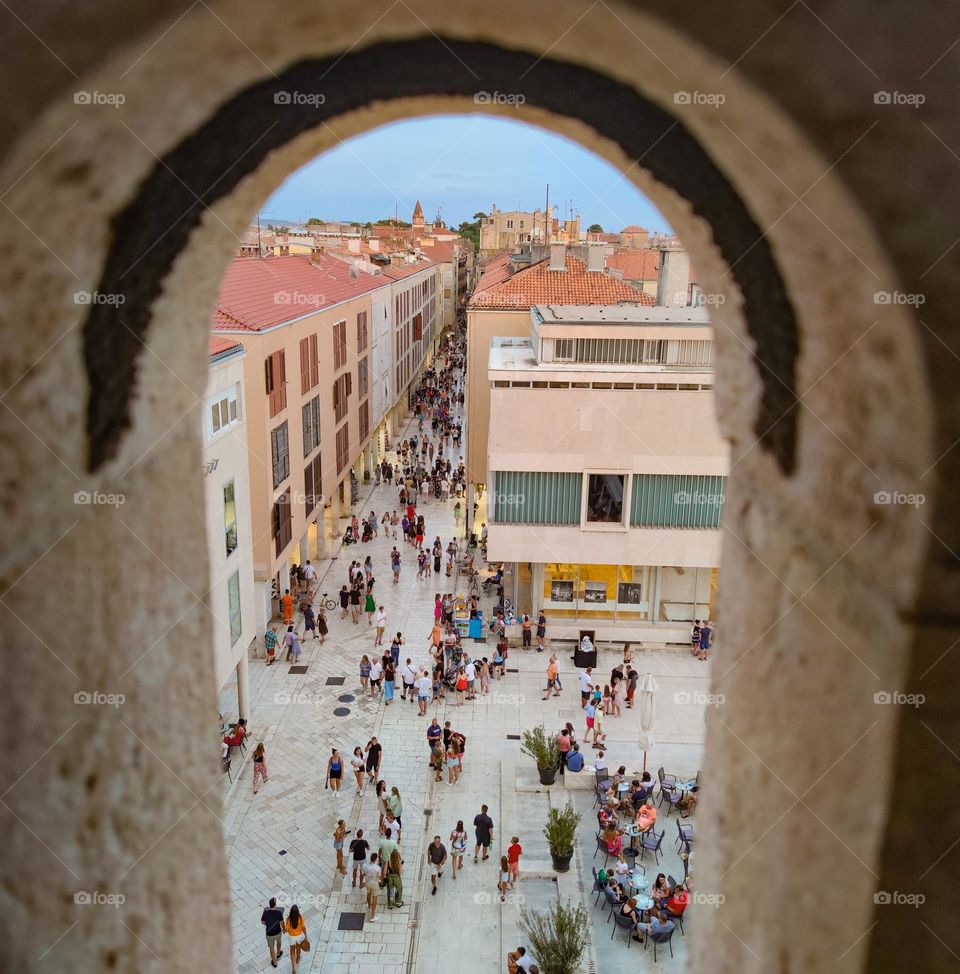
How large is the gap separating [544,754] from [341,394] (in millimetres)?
16185

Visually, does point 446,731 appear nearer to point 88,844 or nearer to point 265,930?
point 265,930

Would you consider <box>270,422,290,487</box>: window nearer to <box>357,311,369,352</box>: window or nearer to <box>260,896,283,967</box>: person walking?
<box>260,896,283,967</box>: person walking

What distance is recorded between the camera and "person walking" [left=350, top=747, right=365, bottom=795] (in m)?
14.2

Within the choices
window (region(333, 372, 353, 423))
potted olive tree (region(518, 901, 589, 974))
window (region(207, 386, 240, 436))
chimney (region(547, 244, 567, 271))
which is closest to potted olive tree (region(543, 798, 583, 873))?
potted olive tree (region(518, 901, 589, 974))

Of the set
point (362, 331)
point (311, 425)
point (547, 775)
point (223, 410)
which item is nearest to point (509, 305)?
point (362, 331)

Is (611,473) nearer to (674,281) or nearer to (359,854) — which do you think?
(674,281)

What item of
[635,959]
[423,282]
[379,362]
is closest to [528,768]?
[635,959]

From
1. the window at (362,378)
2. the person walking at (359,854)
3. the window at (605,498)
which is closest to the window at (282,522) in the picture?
the window at (605,498)

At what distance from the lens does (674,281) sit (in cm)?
2616

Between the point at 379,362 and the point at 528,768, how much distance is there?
23368mm

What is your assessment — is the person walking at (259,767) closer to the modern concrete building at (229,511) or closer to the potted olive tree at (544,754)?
the modern concrete building at (229,511)

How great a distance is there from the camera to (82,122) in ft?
5.75

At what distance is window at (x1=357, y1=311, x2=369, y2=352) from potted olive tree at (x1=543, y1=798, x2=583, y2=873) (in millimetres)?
21212

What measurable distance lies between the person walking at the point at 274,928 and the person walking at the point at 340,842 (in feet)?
5.24
